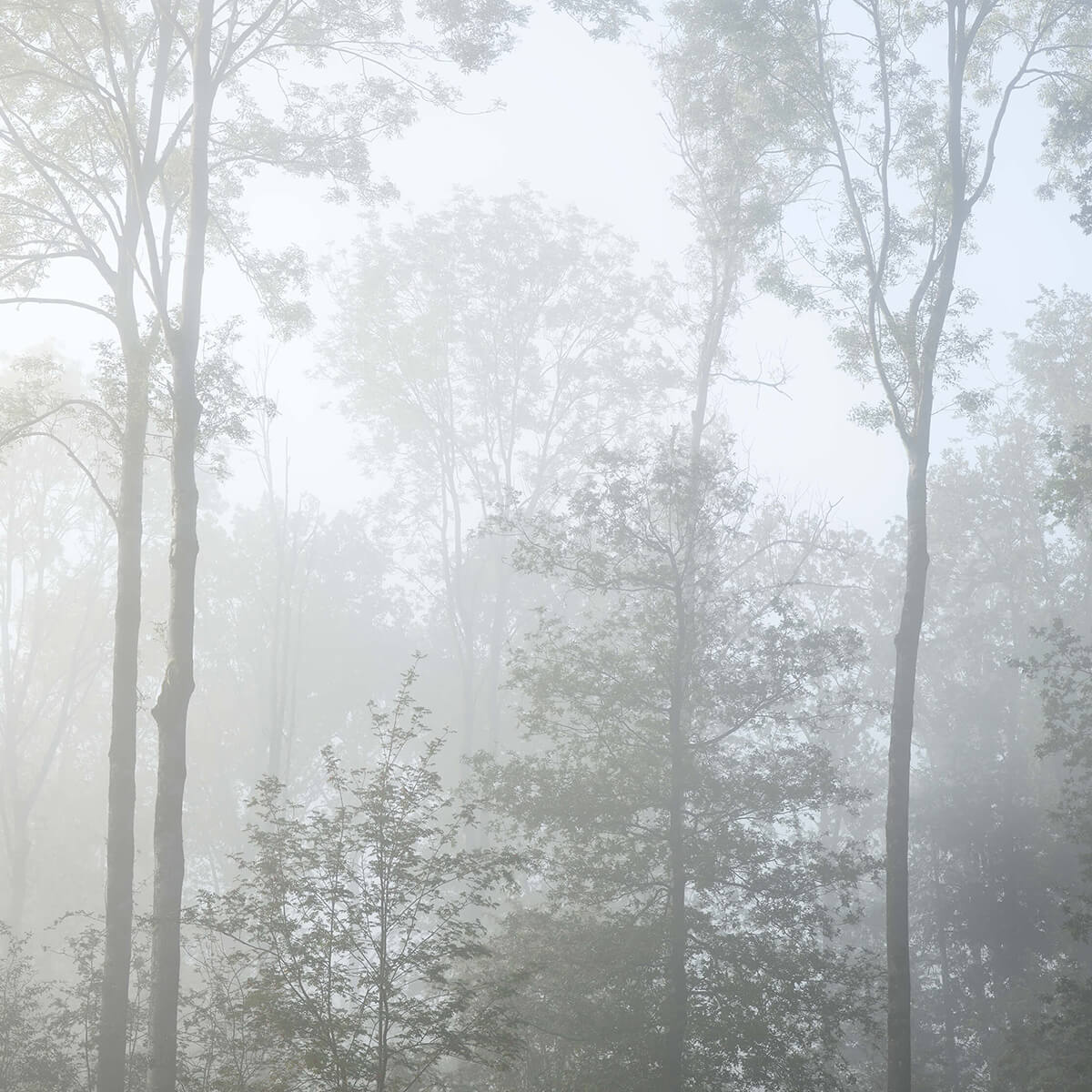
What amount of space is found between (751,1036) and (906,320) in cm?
974

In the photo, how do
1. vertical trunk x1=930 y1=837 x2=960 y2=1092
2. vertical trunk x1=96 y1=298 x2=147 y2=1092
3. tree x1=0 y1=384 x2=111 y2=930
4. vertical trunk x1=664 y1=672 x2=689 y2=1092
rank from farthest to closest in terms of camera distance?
tree x1=0 y1=384 x2=111 y2=930 → vertical trunk x1=930 y1=837 x2=960 y2=1092 → vertical trunk x1=664 y1=672 x2=689 y2=1092 → vertical trunk x1=96 y1=298 x2=147 y2=1092

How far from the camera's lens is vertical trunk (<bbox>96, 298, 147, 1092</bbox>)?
10828 millimetres

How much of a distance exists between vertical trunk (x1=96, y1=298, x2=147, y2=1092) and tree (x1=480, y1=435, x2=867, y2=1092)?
4.22 m

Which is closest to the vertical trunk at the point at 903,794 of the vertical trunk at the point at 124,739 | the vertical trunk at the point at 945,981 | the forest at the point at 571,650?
the forest at the point at 571,650

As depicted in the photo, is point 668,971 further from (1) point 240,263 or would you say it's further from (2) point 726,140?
(2) point 726,140

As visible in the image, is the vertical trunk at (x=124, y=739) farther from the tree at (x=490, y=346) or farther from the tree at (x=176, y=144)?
the tree at (x=490, y=346)

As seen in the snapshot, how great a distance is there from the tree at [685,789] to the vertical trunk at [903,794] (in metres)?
0.48

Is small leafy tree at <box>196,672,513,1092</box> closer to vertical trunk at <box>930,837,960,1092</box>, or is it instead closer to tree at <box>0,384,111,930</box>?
vertical trunk at <box>930,837,960,1092</box>

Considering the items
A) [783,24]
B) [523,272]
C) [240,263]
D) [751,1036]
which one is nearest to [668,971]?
[751,1036]

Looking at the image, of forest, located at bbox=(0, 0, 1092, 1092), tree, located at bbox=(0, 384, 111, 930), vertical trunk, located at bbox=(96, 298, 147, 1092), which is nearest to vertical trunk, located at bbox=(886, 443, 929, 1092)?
forest, located at bbox=(0, 0, 1092, 1092)

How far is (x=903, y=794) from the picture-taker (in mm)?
12484

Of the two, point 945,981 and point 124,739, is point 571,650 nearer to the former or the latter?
point 124,739

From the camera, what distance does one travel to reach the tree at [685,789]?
1189cm

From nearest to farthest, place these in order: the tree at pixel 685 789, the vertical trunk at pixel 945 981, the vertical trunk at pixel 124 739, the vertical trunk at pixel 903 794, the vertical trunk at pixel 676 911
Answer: the vertical trunk at pixel 124 739 → the vertical trunk at pixel 903 794 → the vertical trunk at pixel 676 911 → the tree at pixel 685 789 → the vertical trunk at pixel 945 981
